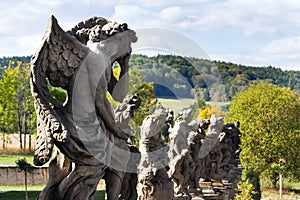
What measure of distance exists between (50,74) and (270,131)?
25619 mm

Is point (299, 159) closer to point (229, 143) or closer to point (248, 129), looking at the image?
point (248, 129)

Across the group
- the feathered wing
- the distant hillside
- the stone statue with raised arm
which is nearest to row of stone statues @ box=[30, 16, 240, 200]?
the feathered wing

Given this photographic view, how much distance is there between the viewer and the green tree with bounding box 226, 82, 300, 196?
29.7 meters

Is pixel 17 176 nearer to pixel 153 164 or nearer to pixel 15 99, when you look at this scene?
pixel 15 99

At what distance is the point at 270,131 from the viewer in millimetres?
30188

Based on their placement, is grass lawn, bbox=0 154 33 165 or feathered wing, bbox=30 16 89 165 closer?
feathered wing, bbox=30 16 89 165

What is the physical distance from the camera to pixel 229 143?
13.8m

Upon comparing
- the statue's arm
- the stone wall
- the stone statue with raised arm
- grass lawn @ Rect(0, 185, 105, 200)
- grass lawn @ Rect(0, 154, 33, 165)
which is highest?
the statue's arm

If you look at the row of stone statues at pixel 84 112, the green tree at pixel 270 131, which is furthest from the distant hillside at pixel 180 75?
the green tree at pixel 270 131

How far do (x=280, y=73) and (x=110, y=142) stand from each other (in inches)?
2296

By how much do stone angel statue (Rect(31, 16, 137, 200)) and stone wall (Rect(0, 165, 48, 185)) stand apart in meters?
18.9

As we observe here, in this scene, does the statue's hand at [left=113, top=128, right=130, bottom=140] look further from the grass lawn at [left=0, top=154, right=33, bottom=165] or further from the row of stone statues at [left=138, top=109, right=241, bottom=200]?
the grass lawn at [left=0, top=154, right=33, bottom=165]

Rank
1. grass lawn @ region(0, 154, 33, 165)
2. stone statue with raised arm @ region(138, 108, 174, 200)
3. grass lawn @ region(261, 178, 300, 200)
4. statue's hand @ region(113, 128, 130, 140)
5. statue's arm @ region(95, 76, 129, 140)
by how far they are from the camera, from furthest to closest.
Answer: grass lawn @ region(0, 154, 33, 165) < grass lawn @ region(261, 178, 300, 200) < stone statue with raised arm @ region(138, 108, 174, 200) < statue's hand @ region(113, 128, 130, 140) < statue's arm @ region(95, 76, 129, 140)

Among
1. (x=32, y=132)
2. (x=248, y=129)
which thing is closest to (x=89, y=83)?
(x=248, y=129)
